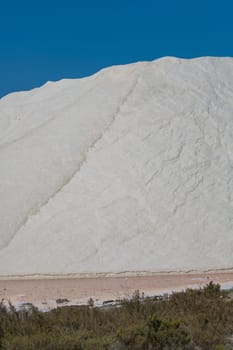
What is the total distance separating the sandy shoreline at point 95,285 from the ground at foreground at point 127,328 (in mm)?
5869

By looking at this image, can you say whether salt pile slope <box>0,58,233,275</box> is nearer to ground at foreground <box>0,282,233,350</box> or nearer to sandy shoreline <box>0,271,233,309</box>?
sandy shoreline <box>0,271,233,309</box>

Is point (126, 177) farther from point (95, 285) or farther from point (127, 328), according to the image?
point (127, 328)

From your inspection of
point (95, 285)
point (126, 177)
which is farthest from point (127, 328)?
point (126, 177)

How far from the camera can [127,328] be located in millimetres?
7812

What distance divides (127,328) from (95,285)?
1206 centimetres

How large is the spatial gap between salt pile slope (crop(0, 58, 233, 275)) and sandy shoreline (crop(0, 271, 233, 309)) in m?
0.90

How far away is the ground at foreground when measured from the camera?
24.4ft

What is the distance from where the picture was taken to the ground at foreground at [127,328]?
7.43 metres

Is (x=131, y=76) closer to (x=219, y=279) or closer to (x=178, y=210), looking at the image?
(x=178, y=210)

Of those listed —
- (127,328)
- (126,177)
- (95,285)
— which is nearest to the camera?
(127,328)

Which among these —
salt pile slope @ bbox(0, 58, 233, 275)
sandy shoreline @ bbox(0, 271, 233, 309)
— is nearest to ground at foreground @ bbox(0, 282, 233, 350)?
sandy shoreline @ bbox(0, 271, 233, 309)

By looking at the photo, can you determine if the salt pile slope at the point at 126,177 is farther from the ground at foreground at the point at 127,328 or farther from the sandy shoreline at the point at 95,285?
the ground at foreground at the point at 127,328

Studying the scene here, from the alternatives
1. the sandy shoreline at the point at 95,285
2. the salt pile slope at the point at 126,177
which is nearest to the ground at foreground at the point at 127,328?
the sandy shoreline at the point at 95,285

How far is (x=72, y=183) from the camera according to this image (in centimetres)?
2762
